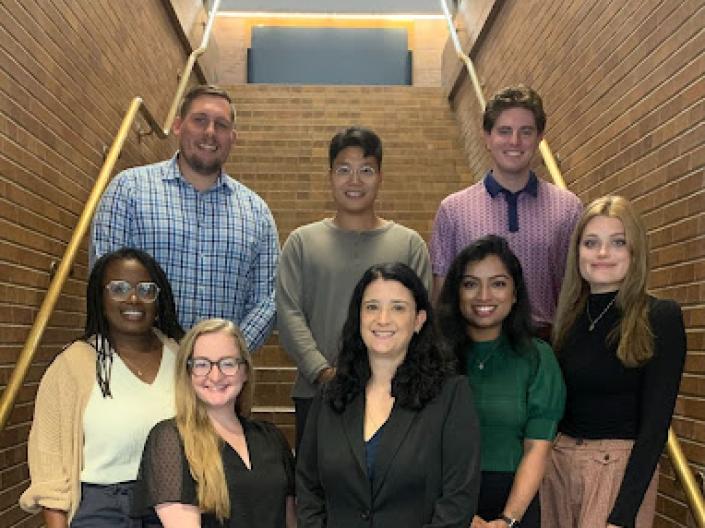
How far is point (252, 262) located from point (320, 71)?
849 centimetres

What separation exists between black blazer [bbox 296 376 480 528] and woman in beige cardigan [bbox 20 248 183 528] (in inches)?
20.3

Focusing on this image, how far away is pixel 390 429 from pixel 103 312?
94cm

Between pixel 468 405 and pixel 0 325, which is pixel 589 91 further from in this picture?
pixel 0 325

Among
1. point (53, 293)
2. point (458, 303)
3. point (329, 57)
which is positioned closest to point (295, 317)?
point (458, 303)

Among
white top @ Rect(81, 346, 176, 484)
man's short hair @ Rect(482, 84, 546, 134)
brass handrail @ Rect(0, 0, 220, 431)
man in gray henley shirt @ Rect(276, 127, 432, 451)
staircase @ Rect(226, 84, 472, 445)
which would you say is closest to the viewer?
white top @ Rect(81, 346, 176, 484)

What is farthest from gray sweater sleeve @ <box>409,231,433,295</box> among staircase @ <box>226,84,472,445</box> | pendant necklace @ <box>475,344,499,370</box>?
staircase @ <box>226,84,472,445</box>

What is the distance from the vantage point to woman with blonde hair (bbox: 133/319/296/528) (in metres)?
2.03

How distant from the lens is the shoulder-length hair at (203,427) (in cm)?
203

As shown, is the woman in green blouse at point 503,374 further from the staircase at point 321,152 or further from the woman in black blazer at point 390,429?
the staircase at point 321,152

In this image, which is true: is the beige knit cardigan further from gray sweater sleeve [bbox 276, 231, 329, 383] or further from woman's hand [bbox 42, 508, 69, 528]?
gray sweater sleeve [bbox 276, 231, 329, 383]

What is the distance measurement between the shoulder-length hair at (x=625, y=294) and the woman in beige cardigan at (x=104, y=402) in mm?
1180

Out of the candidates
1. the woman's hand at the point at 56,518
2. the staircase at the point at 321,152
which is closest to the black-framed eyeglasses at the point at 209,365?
the woman's hand at the point at 56,518

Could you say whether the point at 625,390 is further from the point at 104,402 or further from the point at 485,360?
the point at 104,402

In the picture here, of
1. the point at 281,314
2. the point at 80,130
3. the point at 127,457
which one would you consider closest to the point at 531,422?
the point at 281,314
